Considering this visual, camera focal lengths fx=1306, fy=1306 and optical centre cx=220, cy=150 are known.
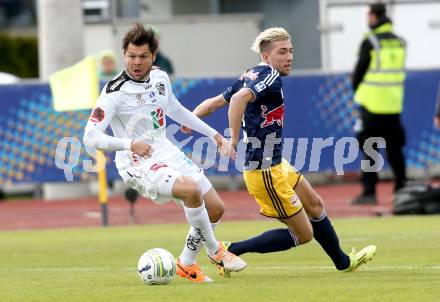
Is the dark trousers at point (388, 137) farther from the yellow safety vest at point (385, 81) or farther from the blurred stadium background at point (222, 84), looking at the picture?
the blurred stadium background at point (222, 84)

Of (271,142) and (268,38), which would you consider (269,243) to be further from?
(268,38)

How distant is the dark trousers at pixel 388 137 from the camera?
712 inches

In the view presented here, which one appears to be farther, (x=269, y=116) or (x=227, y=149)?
(x=269, y=116)

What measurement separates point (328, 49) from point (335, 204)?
4317 millimetres

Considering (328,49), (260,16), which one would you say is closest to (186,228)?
(328,49)

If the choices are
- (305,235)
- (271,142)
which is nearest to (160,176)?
(271,142)

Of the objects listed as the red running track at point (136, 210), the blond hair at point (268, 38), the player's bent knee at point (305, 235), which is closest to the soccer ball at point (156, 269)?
the player's bent knee at point (305, 235)

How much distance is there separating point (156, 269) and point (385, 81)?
29.9ft

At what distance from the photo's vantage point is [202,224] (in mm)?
9945

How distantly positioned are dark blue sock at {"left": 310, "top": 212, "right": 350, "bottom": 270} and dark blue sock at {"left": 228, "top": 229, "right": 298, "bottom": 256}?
22 centimetres

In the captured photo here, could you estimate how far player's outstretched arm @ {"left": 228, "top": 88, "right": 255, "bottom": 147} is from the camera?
979 cm

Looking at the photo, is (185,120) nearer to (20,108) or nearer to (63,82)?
(63,82)

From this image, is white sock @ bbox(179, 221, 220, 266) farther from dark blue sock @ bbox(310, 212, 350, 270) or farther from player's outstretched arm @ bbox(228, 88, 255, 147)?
dark blue sock @ bbox(310, 212, 350, 270)

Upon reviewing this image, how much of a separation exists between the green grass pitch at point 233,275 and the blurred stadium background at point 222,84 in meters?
1.83
